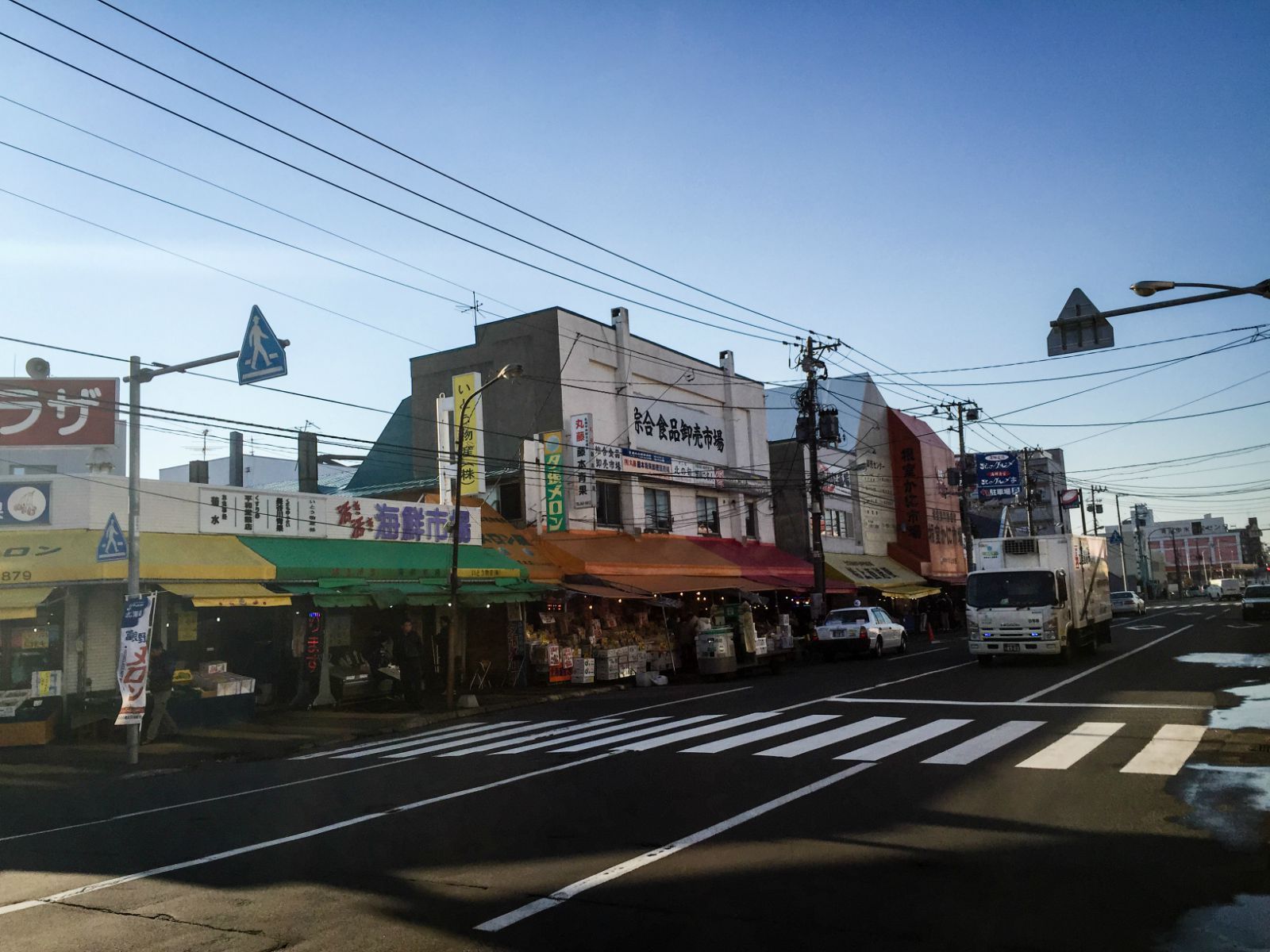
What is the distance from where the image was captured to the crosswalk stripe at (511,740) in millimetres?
14673

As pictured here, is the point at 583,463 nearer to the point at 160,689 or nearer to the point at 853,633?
the point at 853,633

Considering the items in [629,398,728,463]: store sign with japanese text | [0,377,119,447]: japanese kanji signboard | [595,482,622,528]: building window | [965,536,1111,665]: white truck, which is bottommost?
[965,536,1111,665]: white truck

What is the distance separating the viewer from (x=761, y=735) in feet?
47.7

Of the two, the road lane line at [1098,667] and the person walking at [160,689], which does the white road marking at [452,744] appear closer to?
the person walking at [160,689]

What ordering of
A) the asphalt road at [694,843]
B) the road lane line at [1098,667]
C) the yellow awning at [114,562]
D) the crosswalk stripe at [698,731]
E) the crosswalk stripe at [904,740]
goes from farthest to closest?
the road lane line at [1098,667] < the yellow awning at [114,562] < the crosswalk stripe at [698,731] < the crosswalk stripe at [904,740] < the asphalt road at [694,843]

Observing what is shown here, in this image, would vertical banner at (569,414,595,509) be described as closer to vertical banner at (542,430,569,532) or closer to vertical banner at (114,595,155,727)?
vertical banner at (542,430,569,532)

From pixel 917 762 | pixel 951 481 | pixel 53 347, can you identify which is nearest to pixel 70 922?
pixel 917 762

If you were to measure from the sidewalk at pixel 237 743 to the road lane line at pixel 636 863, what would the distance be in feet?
33.4

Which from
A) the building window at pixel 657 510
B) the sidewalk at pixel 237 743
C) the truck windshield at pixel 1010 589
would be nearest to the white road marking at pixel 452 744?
the sidewalk at pixel 237 743

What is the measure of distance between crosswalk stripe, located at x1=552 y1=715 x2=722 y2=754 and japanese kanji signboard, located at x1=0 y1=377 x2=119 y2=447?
457 inches

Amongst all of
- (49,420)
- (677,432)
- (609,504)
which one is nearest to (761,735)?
(49,420)

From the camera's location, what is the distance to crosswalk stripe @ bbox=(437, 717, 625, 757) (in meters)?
14.7

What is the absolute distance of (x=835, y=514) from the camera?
1944 inches

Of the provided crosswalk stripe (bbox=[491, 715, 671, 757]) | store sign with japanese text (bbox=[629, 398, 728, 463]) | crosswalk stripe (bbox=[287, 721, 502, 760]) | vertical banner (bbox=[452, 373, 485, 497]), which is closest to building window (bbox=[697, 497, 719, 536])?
store sign with japanese text (bbox=[629, 398, 728, 463])
